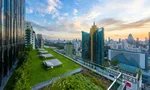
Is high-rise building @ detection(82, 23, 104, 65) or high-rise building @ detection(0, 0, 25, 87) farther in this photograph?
high-rise building @ detection(82, 23, 104, 65)

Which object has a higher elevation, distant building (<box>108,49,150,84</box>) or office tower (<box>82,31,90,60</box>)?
office tower (<box>82,31,90,60</box>)

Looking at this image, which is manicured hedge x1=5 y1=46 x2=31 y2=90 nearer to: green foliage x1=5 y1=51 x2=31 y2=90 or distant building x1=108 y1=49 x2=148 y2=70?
green foliage x1=5 y1=51 x2=31 y2=90

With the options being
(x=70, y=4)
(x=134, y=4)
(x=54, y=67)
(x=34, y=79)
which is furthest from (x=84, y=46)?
(x=34, y=79)

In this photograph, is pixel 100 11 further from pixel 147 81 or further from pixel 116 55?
pixel 116 55

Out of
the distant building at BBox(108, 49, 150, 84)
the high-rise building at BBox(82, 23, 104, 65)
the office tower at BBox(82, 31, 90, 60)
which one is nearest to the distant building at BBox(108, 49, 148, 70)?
the distant building at BBox(108, 49, 150, 84)

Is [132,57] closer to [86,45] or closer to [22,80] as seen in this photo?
[86,45]

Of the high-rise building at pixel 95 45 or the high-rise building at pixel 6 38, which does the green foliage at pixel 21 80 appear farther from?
the high-rise building at pixel 95 45

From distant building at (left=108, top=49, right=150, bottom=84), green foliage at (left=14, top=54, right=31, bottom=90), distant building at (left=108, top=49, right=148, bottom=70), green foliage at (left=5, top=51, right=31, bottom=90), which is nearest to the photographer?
green foliage at (left=14, top=54, right=31, bottom=90)

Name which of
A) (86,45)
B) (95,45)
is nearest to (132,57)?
(95,45)

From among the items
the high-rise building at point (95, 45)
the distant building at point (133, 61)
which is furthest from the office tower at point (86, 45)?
the distant building at point (133, 61)
